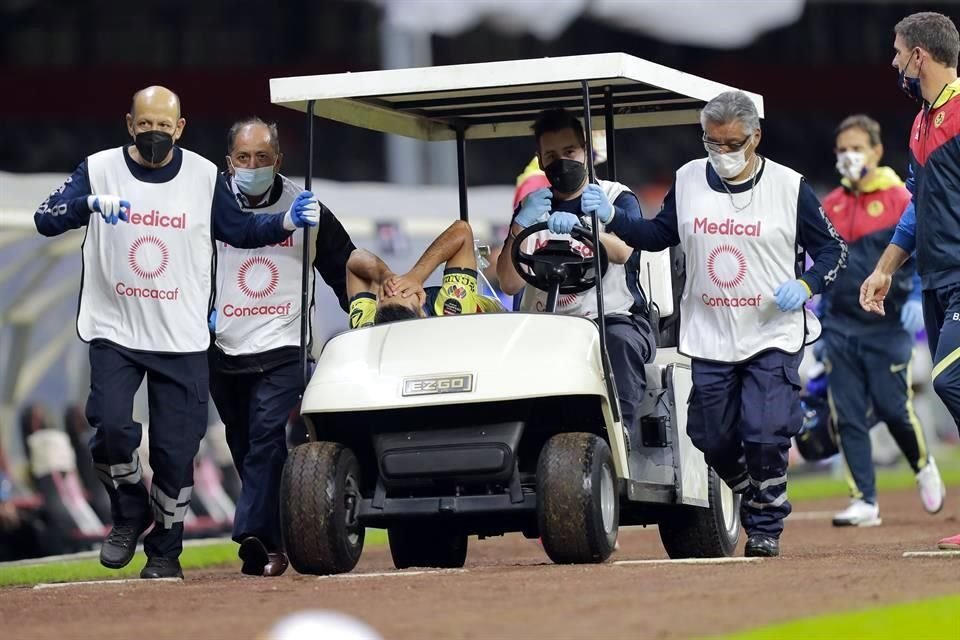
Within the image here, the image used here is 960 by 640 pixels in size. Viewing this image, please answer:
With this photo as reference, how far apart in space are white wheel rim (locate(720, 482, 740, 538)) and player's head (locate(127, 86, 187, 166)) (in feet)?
10.4

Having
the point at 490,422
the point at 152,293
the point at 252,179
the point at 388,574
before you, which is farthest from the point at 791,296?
the point at 152,293

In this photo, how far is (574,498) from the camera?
8.55 metres

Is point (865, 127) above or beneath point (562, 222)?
above

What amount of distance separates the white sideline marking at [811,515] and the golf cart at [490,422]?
501cm

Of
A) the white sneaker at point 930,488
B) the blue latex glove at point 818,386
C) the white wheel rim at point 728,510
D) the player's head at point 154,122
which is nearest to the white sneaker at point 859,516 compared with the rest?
the white sneaker at point 930,488

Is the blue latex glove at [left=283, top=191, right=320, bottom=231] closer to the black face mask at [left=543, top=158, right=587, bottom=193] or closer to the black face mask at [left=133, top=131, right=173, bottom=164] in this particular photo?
the black face mask at [left=133, top=131, right=173, bottom=164]

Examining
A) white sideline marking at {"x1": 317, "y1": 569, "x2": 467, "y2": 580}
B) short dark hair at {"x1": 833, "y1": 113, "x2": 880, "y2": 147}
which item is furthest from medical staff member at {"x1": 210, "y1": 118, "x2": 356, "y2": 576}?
short dark hair at {"x1": 833, "y1": 113, "x2": 880, "y2": 147}

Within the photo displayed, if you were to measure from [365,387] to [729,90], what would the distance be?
2269mm

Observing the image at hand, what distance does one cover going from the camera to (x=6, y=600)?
876cm

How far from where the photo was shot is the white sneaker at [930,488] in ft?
44.0

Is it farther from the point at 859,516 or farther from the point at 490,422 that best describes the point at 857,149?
the point at 490,422

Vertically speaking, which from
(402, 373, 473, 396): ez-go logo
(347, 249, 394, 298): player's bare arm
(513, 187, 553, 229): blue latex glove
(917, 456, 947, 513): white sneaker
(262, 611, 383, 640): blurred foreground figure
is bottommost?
(917, 456, 947, 513): white sneaker

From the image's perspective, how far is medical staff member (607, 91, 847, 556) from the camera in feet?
30.8

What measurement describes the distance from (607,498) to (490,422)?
584 mm
